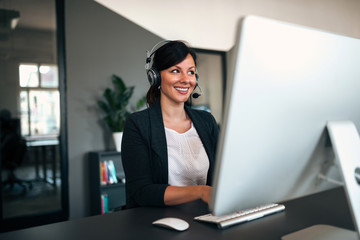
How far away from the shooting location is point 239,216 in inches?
38.8

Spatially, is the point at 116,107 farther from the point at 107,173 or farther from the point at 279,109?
the point at 279,109

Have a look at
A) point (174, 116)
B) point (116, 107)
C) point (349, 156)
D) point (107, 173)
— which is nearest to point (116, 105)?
point (116, 107)

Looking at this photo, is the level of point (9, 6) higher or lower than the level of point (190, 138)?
higher

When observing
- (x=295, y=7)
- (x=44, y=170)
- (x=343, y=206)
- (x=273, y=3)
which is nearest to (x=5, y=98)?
(x=44, y=170)

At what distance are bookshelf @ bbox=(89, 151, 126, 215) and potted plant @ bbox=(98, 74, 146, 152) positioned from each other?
186mm

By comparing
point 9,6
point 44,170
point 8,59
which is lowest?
point 44,170

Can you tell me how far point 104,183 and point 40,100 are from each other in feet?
3.88

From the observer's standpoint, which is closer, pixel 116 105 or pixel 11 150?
pixel 11 150

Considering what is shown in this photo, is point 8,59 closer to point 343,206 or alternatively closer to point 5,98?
point 5,98

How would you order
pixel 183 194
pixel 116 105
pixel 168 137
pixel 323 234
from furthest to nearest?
1. pixel 116 105
2. pixel 168 137
3. pixel 183 194
4. pixel 323 234

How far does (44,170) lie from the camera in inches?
139

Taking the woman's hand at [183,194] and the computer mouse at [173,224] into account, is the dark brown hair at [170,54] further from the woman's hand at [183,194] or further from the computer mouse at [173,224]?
the computer mouse at [173,224]

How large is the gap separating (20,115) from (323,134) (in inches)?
134

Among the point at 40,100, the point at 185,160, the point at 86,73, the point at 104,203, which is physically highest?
the point at 86,73
